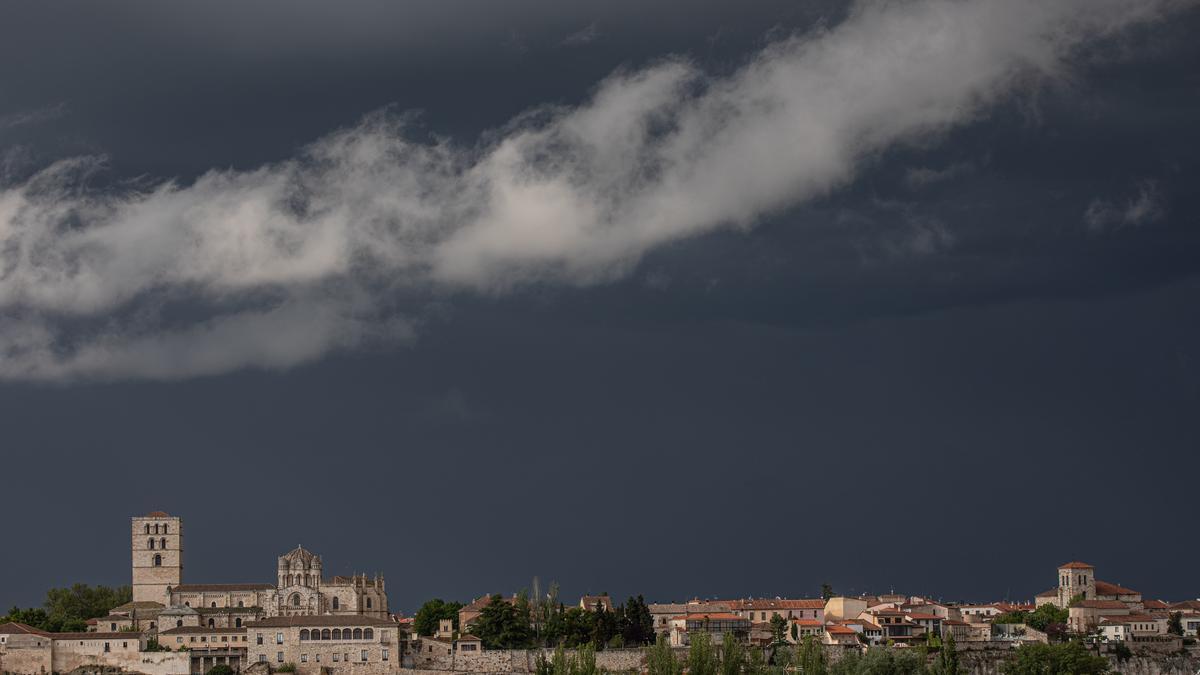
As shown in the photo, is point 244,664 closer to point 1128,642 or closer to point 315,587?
point 315,587

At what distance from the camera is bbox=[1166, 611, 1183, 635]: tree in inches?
4171

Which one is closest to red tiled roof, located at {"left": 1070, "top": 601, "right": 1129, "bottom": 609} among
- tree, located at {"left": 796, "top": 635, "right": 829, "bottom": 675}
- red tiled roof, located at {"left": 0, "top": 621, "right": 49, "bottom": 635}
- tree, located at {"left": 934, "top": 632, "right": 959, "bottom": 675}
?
tree, located at {"left": 934, "top": 632, "right": 959, "bottom": 675}

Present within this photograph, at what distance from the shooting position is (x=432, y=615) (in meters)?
103

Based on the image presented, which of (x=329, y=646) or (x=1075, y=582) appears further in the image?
(x=1075, y=582)

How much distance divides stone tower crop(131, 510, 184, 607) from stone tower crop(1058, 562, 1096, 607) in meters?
51.3

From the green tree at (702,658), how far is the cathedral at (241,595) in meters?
26.7

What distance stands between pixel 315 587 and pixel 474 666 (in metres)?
11.5

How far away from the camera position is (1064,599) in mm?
112812

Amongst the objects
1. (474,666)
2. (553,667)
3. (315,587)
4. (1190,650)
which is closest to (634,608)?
(474,666)

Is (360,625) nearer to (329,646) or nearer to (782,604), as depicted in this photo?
(329,646)

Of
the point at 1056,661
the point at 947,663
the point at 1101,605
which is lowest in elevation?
the point at 1056,661

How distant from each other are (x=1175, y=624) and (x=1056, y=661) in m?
21.1

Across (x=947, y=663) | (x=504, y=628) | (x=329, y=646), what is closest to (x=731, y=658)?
(x=947, y=663)

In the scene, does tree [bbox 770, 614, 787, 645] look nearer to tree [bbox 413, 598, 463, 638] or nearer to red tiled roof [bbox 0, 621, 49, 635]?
tree [bbox 413, 598, 463, 638]
